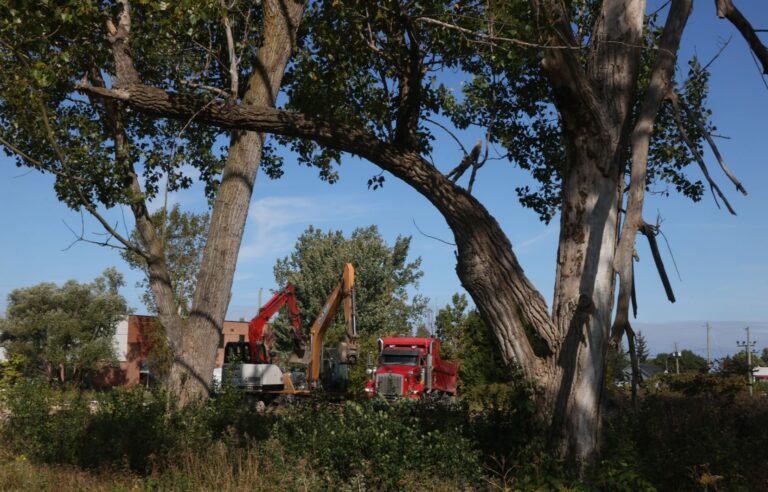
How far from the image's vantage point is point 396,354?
27969 millimetres

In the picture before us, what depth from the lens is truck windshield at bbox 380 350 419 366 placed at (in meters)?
27.7

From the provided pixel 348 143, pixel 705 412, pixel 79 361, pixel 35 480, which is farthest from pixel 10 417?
pixel 79 361

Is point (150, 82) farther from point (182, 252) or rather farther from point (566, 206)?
point (182, 252)

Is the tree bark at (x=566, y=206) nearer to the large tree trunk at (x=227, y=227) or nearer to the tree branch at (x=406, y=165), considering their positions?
the tree branch at (x=406, y=165)

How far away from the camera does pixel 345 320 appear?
76.0 feet

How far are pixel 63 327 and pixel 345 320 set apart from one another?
3339 cm

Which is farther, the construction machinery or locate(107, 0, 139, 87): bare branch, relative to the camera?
the construction machinery

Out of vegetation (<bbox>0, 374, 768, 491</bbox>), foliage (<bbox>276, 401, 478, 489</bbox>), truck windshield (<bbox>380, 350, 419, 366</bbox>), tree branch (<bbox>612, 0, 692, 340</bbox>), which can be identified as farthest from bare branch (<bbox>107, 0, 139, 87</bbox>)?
truck windshield (<bbox>380, 350, 419, 366</bbox>)

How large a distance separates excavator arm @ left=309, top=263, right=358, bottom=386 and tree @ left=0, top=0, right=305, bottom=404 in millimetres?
8615

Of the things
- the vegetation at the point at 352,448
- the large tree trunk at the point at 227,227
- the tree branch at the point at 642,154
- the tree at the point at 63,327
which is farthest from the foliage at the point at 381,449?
the tree at the point at 63,327

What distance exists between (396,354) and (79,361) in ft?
96.5

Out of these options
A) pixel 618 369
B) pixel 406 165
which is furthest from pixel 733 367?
pixel 406 165

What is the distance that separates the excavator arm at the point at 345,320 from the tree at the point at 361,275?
19804mm

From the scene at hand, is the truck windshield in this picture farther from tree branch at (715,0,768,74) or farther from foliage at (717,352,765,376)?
tree branch at (715,0,768,74)
